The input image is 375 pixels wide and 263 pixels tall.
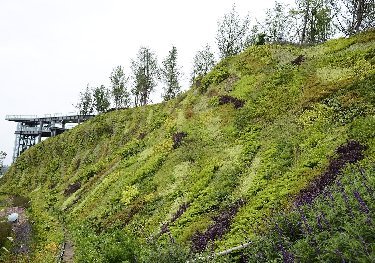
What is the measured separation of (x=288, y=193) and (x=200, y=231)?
5230mm

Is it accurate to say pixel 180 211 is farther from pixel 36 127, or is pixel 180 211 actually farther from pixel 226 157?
pixel 36 127

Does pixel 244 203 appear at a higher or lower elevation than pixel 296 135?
lower

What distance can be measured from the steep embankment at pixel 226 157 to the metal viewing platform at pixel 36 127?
64040mm

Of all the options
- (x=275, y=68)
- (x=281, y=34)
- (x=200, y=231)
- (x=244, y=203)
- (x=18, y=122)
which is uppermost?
(x=281, y=34)

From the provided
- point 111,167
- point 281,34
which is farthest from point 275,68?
point 281,34

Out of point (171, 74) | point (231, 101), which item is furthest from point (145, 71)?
point (231, 101)

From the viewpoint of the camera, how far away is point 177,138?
37.0m

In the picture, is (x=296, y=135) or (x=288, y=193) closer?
(x=288, y=193)

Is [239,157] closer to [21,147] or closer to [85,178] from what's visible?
[85,178]

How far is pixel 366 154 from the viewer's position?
18812 millimetres

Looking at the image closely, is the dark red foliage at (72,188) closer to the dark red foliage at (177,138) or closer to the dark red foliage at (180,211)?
the dark red foliage at (177,138)

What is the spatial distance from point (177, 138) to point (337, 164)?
19.6 meters

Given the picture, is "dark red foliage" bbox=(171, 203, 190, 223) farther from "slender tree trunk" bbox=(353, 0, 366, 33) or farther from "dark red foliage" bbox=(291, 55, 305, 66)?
"slender tree trunk" bbox=(353, 0, 366, 33)

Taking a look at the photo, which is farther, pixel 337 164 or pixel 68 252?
pixel 68 252
